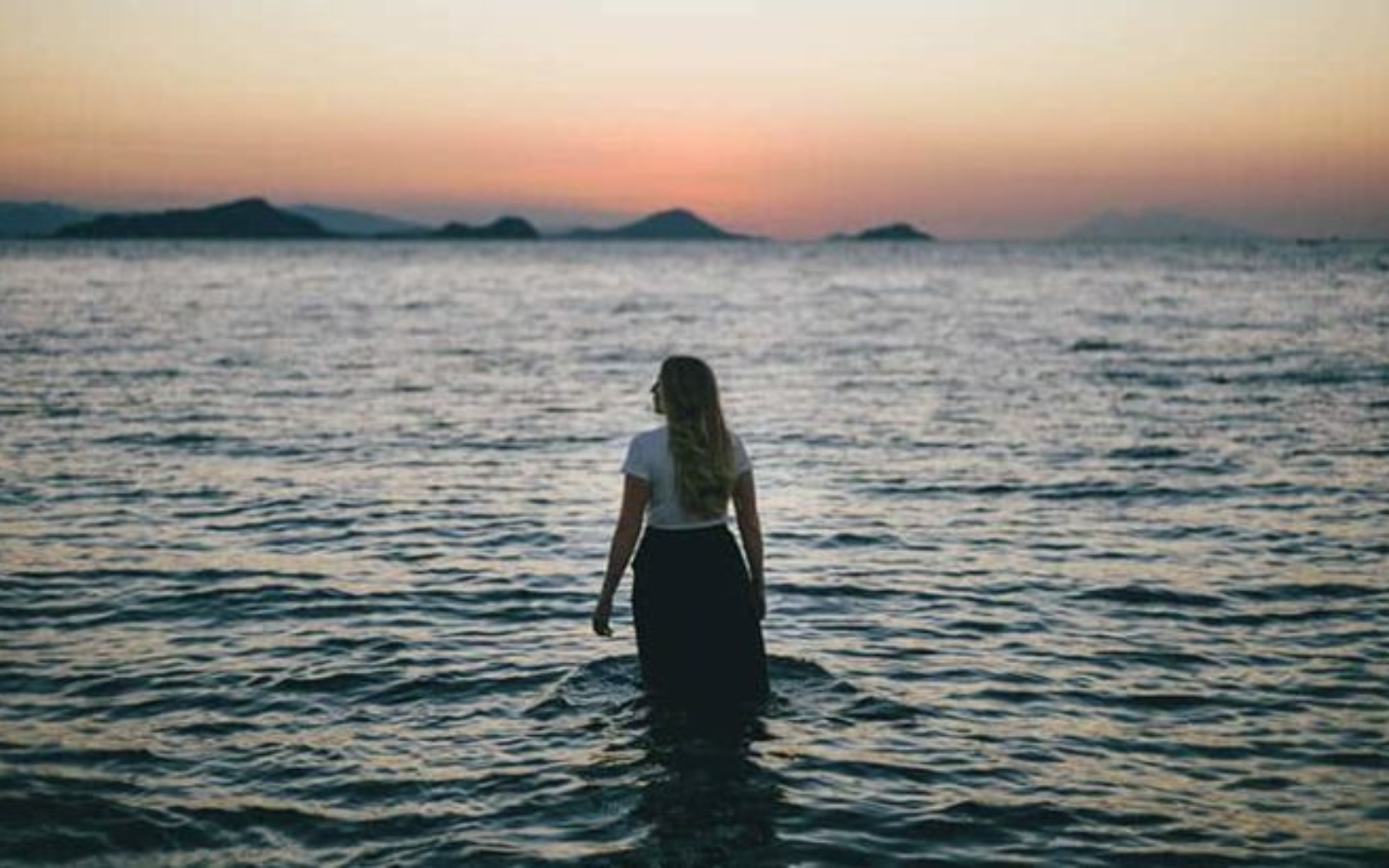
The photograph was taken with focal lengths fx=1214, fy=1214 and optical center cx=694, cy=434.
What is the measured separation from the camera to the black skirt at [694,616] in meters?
8.37

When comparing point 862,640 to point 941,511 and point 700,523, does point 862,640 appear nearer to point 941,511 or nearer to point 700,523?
point 700,523

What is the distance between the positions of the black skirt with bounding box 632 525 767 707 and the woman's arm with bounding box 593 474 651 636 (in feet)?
0.34

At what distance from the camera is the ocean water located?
294 inches

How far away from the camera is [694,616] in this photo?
8484mm

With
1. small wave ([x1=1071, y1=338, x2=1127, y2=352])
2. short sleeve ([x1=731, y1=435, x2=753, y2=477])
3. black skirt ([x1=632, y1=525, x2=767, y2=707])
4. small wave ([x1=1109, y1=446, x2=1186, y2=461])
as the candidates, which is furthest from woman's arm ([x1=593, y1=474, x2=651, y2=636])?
small wave ([x1=1071, y1=338, x2=1127, y2=352])

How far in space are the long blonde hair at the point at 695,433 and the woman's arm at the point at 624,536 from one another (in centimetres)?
28

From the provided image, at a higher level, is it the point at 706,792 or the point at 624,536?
the point at 624,536

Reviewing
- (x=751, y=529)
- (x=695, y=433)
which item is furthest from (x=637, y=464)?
(x=751, y=529)

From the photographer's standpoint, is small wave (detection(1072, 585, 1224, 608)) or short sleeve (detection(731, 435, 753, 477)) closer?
short sleeve (detection(731, 435, 753, 477))

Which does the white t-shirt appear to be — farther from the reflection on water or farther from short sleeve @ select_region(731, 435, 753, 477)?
the reflection on water

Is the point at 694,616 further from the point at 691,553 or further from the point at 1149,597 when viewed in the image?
the point at 1149,597

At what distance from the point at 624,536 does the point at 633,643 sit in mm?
3132

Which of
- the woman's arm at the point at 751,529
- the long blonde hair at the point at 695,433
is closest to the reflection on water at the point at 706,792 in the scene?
the woman's arm at the point at 751,529

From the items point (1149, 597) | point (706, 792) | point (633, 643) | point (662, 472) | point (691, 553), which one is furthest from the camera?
point (1149, 597)
